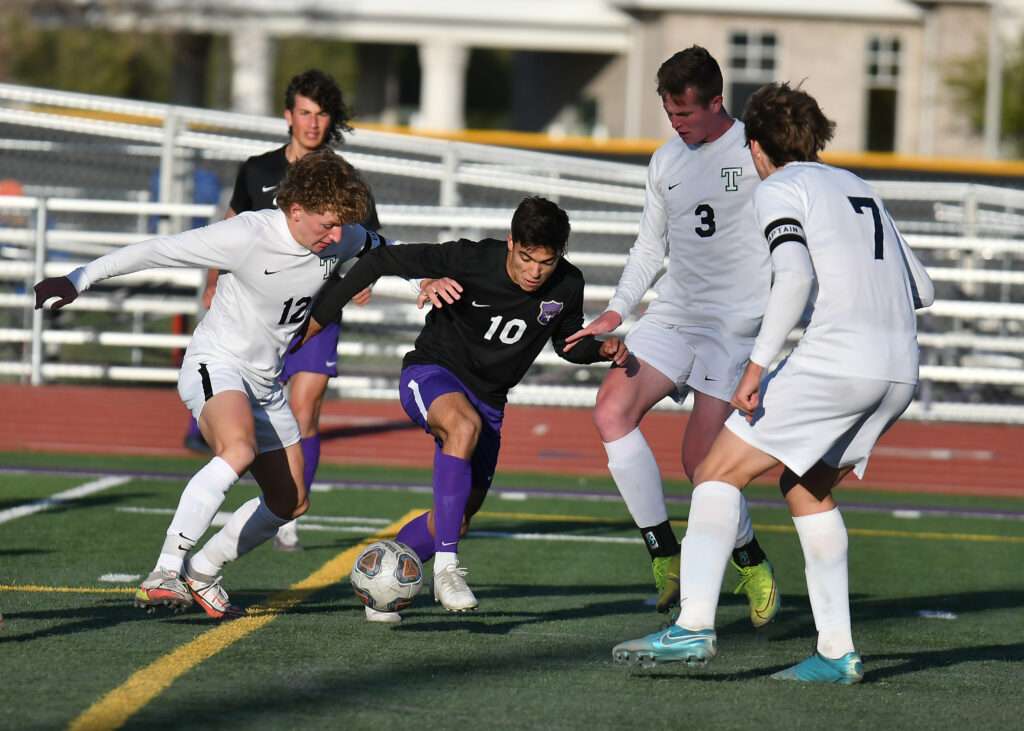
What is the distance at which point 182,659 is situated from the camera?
177 inches

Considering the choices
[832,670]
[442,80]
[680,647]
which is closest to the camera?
[680,647]

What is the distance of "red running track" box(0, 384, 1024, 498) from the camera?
36.8 ft

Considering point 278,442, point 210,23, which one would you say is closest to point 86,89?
point 210,23

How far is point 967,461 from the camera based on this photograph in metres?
11.4

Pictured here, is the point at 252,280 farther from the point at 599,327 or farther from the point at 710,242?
the point at 710,242

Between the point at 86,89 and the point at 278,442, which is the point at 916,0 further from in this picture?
the point at 278,442

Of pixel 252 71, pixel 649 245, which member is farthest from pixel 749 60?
pixel 649 245

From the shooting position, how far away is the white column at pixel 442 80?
1280 inches

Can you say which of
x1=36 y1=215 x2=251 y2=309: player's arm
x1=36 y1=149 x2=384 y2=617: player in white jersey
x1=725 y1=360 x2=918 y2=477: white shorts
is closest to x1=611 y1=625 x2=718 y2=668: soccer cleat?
x1=725 y1=360 x2=918 y2=477: white shorts

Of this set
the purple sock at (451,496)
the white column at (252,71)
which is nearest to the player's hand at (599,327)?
the purple sock at (451,496)

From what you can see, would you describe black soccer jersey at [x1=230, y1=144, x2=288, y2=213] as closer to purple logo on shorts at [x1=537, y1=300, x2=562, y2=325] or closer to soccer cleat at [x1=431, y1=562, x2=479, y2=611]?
purple logo on shorts at [x1=537, y1=300, x2=562, y2=325]

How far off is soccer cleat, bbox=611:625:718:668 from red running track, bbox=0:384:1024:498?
6.52 meters

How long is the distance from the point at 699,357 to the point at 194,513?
209 cm

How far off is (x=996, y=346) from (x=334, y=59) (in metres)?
48.3
